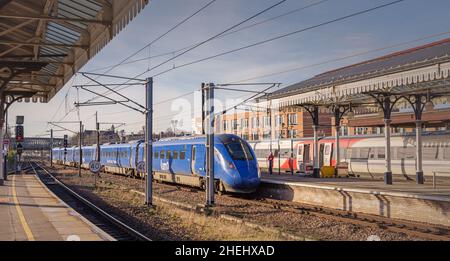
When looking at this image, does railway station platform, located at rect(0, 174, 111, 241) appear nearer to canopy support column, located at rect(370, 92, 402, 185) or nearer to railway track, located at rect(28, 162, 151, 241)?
railway track, located at rect(28, 162, 151, 241)

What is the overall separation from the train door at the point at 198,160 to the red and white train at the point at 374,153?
11370mm

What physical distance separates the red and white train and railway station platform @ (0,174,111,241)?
63.7ft

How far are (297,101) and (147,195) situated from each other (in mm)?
11438

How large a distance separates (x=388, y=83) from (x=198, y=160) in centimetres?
936

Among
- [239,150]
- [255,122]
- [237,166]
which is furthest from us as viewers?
[255,122]

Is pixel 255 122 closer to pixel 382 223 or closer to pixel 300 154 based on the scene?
pixel 300 154

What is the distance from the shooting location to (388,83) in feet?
65.1

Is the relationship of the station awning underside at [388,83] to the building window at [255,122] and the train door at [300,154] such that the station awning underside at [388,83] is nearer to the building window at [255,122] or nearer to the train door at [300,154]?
the train door at [300,154]

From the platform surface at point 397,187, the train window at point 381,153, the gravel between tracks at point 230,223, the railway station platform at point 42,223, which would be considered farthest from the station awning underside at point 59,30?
the train window at point 381,153

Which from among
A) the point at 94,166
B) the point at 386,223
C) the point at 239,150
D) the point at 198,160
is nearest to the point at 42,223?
the point at 386,223

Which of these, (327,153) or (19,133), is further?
(327,153)

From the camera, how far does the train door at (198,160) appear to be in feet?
73.2

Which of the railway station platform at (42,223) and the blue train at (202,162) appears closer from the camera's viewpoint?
the railway station platform at (42,223)
